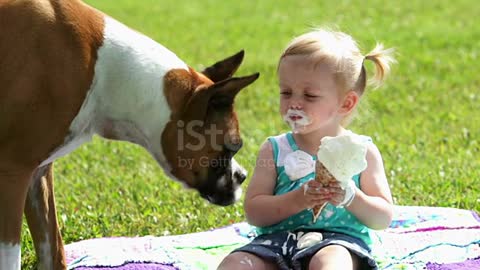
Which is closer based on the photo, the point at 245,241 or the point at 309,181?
the point at 309,181

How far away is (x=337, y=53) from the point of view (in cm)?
491

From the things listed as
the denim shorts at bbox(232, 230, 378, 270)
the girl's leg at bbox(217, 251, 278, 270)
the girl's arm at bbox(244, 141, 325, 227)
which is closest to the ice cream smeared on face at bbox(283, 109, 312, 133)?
the girl's arm at bbox(244, 141, 325, 227)

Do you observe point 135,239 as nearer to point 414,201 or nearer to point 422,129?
point 414,201

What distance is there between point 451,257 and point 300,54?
153cm

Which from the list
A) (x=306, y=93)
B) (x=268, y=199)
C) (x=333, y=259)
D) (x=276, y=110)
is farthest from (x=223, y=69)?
(x=276, y=110)

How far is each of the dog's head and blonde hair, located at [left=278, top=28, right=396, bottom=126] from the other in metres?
0.35

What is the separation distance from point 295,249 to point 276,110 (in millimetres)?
5267

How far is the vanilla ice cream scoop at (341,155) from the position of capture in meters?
4.51

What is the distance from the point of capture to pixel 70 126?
4.59 m

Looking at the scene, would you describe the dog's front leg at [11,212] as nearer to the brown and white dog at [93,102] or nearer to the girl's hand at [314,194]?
the brown and white dog at [93,102]

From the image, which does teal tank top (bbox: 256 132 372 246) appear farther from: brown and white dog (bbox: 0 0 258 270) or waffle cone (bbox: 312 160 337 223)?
waffle cone (bbox: 312 160 337 223)

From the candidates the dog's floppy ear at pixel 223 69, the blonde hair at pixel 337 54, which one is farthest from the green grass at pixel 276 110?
the dog's floppy ear at pixel 223 69

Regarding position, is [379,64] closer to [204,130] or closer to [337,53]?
[337,53]

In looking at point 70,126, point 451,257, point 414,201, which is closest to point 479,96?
point 414,201
